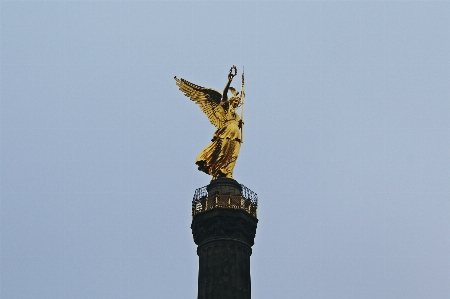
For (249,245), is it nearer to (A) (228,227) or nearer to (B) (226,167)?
(A) (228,227)

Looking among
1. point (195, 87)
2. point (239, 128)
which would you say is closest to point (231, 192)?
point (239, 128)

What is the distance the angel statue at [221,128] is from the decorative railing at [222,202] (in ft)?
7.06

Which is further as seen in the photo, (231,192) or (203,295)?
(231,192)

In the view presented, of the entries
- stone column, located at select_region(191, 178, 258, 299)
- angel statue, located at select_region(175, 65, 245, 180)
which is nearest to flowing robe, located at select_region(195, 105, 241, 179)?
angel statue, located at select_region(175, 65, 245, 180)

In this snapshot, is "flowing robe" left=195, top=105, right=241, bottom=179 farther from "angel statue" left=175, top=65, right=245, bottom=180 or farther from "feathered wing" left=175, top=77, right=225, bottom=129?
"feathered wing" left=175, top=77, right=225, bottom=129

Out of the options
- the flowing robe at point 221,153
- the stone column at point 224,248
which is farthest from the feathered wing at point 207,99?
the stone column at point 224,248

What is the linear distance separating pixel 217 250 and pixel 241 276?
2.46 metres

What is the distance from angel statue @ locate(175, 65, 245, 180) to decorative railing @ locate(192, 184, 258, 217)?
2151 mm

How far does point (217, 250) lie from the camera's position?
→ 5428 cm

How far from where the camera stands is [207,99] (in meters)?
62.7

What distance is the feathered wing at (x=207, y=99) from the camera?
6106 cm

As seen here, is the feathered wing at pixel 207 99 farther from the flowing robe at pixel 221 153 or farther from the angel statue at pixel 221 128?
the flowing robe at pixel 221 153

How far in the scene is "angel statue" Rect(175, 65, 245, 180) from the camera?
58.8 m

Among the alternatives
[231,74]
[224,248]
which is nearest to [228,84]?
[231,74]
